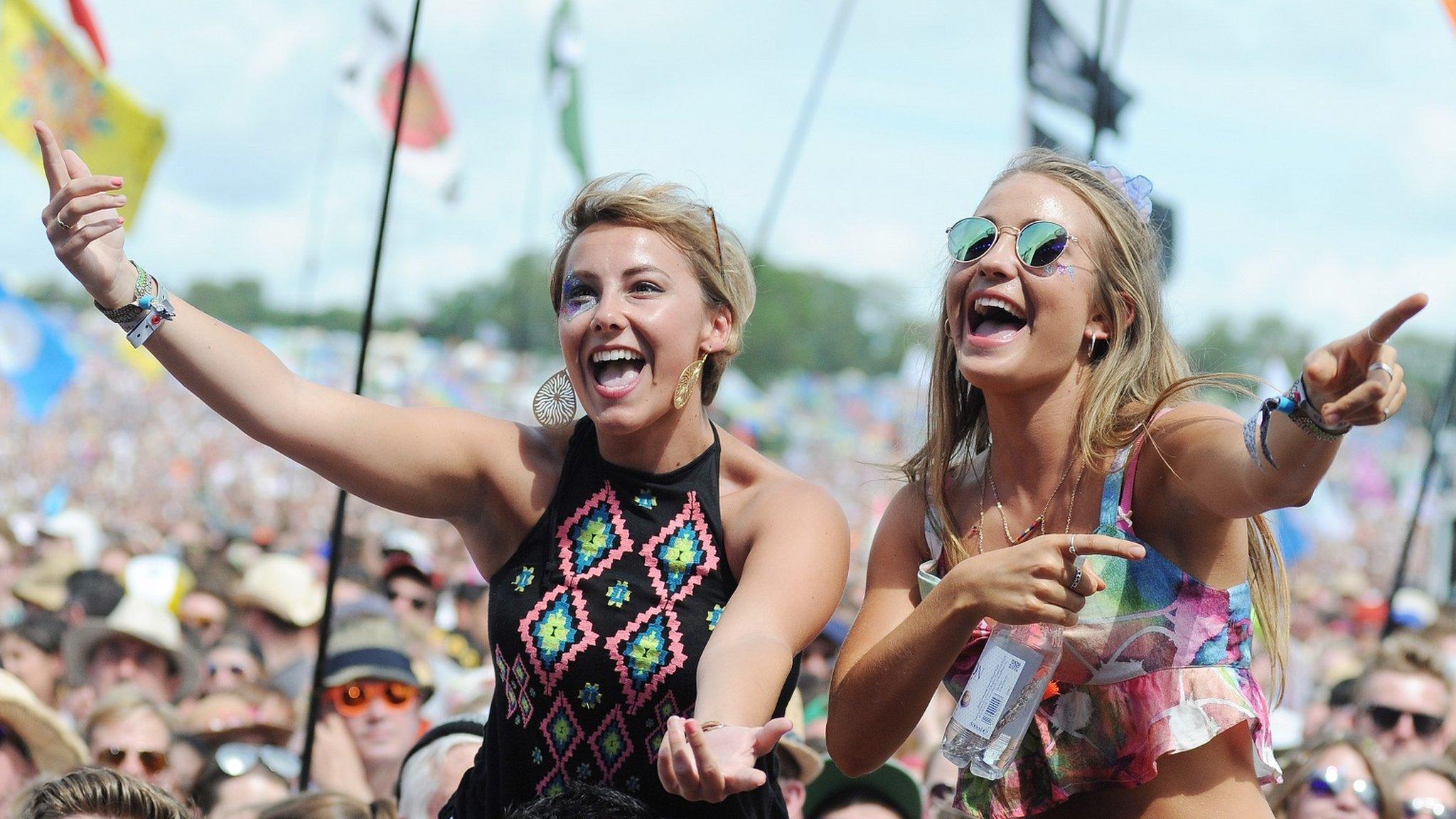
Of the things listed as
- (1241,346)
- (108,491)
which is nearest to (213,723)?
(108,491)

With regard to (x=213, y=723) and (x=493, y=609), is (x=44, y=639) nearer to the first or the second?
(x=213, y=723)

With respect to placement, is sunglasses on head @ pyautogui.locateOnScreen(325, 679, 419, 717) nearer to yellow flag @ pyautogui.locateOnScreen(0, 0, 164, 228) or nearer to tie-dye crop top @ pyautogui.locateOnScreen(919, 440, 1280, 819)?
tie-dye crop top @ pyautogui.locateOnScreen(919, 440, 1280, 819)

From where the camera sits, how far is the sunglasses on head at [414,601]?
6.85 m

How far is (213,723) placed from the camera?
4.78m

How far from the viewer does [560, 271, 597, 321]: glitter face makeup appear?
2539 mm

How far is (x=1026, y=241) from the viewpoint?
90.8 inches

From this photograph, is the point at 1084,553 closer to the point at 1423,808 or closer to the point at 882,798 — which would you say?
the point at 882,798

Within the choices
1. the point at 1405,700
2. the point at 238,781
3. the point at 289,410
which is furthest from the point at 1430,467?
the point at 289,410

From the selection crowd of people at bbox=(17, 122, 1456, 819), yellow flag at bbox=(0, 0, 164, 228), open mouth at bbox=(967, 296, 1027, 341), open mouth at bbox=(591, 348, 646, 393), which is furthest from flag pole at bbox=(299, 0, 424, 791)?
yellow flag at bbox=(0, 0, 164, 228)

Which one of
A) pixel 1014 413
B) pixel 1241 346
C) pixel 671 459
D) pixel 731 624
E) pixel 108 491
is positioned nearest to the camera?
pixel 731 624

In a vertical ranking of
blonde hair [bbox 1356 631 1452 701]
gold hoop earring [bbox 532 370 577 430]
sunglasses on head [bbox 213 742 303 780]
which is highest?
sunglasses on head [bbox 213 742 303 780]

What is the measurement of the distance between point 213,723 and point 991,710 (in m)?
3.38

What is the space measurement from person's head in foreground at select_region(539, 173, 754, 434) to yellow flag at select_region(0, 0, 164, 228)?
7993 millimetres

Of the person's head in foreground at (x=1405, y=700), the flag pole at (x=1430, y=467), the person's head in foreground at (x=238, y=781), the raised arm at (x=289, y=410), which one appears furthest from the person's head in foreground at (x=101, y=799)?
the flag pole at (x=1430, y=467)
